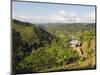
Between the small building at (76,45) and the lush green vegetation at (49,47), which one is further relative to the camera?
the small building at (76,45)

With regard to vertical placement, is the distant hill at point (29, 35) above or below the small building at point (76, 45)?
above

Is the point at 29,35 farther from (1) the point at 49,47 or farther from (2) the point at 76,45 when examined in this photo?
(2) the point at 76,45

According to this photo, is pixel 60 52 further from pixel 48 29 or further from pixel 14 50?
pixel 14 50

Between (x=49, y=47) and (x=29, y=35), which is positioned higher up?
(x=29, y=35)

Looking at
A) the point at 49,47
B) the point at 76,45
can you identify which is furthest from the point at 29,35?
the point at 76,45

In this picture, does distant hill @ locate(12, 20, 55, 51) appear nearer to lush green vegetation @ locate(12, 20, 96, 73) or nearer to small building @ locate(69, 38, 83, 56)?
lush green vegetation @ locate(12, 20, 96, 73)

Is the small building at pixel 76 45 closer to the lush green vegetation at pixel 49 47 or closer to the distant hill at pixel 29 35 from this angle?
the lush green vegetation at pixel 49 47

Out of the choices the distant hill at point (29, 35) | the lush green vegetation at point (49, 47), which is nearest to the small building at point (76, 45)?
the lush green vegetation at point (49, 47)

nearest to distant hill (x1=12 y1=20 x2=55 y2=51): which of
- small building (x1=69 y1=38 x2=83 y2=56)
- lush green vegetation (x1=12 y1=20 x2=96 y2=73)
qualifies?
lush green vegetation (x1=12 y1=20 x2=96 y2=73)

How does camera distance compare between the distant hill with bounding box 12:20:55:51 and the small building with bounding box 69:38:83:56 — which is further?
the small building with bounding box 69:38:83:56
